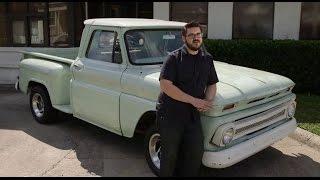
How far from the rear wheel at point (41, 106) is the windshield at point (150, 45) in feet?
7.84

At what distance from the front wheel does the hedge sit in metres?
5.35

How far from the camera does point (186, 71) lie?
416 centimetres

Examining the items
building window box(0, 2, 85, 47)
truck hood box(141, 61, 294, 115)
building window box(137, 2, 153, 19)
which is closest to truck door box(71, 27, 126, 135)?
truck hood box(141, 61, 294, 115)

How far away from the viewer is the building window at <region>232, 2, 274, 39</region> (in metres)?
11.3

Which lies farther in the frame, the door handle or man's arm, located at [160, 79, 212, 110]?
the door handle

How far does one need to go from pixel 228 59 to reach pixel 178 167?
5.92 meters

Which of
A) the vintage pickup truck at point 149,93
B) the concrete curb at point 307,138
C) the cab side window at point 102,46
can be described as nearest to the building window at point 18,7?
the vintage pickup truck at point 149,93

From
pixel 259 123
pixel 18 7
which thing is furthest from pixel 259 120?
pixel 18 7

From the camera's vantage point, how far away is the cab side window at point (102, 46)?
19.0 feet

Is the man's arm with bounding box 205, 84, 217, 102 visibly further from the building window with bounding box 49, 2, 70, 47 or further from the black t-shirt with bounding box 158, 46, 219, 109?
the building window with bounding box 49, 2, 70, 47

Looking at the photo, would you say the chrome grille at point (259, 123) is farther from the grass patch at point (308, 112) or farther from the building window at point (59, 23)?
the building window at point (59, 23)

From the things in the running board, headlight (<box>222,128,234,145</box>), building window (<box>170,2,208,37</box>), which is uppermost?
building window (<box>170,2,208,37</box>)

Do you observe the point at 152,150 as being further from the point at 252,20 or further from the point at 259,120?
the point at 252,20

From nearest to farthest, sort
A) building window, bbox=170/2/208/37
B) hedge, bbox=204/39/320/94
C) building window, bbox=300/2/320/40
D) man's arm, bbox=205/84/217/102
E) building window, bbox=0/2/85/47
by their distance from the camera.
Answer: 1. man's arm, bbox=205/84/217/102
2. hedge, bbox=204/39/320/94
3. building window, bbox=300/2/320/40
4. building window, bbox=170/2/208/37
5. building window, bbox=0/2/85/47
